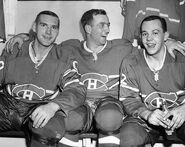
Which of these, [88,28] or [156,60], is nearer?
[156,60]

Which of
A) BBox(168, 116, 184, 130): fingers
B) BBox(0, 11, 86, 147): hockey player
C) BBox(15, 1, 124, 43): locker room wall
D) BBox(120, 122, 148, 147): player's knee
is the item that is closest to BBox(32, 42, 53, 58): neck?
BBox(0, 11, 86, 147): hockey player

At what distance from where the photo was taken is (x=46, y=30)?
1540 millimetres

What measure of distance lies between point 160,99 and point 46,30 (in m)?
0.63

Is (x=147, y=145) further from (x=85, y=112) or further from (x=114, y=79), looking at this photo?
(x=114, y=79)

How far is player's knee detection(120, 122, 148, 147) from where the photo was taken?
116 cm

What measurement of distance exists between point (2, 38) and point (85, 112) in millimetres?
928

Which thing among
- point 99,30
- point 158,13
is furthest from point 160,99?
point 158,13

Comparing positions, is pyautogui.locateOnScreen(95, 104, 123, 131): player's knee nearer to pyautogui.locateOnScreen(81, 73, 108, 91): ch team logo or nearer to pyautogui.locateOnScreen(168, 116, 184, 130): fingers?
pyautogui.locateOnScreen(168, 116, 184, 130): fingers

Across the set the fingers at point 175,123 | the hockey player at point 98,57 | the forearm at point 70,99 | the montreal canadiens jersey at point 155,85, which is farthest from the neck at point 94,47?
the fingers at point 175,123

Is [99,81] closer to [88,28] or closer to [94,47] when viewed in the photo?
[94,47]

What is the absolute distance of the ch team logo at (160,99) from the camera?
1397 millimetres

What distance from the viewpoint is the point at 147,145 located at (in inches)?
51.3

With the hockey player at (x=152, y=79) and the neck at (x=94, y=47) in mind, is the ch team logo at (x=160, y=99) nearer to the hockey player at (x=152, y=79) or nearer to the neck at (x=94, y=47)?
the hockey player at (x=152, y=79)

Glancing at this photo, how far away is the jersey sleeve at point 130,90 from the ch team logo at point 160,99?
0.17 feet
